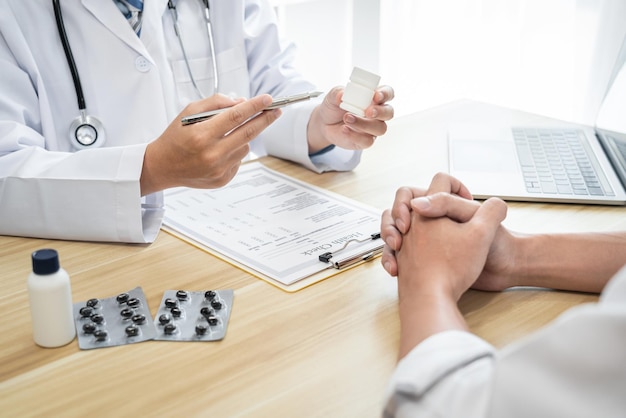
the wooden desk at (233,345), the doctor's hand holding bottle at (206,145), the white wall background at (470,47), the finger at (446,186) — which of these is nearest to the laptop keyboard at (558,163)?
the wooden desk at (233,345)

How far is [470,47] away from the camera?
3.07 metres

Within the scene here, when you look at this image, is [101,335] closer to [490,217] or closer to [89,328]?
[89,328]

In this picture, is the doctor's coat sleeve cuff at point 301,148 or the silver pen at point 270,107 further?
the doctor's coat sleeve cuff at point 301,148

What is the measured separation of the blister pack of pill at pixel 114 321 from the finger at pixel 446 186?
18.9 inches

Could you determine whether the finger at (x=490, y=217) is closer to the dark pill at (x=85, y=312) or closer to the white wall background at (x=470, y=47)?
the dark pill at (x=85, y=312)

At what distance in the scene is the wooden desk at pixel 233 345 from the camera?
751 millimetres

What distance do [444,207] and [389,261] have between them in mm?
115


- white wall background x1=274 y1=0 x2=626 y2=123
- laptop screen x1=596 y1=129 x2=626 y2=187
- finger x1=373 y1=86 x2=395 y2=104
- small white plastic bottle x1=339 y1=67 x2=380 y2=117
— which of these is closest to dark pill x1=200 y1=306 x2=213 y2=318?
small white plastic bottle x1=339 y1=67 x2=380 y2=117

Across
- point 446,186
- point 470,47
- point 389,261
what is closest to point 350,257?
point 389,261

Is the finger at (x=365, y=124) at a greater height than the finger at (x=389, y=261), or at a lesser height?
greater

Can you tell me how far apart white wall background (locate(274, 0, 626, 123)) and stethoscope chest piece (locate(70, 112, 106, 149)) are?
1.37 metres

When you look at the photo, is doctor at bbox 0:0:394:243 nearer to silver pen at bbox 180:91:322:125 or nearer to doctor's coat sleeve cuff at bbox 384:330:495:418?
silver pen at bbox 180:91:322:125

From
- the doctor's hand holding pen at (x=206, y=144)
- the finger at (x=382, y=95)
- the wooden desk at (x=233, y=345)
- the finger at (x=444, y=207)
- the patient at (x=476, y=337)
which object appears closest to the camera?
the patient at (x=476, y=337)

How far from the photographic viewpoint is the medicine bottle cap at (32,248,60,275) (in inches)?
31.5
